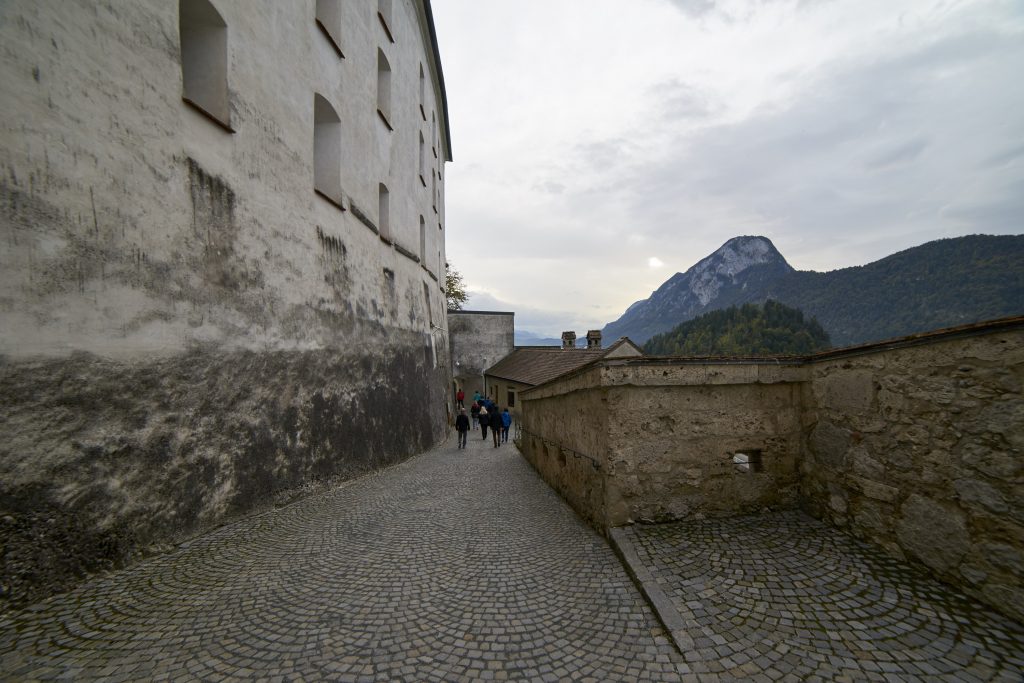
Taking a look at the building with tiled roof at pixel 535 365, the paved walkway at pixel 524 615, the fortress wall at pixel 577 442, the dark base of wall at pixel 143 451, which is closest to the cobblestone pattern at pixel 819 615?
the paved walkway at pixel 524 615

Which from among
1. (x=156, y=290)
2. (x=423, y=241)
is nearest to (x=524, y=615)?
(x=156, y=290)

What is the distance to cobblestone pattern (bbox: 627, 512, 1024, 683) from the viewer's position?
2.66 meters

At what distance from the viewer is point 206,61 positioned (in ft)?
20.9

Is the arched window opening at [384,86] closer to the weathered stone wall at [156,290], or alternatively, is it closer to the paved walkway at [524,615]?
the weathered stone wall at [156,290]

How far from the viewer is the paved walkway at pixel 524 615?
2.85 metres

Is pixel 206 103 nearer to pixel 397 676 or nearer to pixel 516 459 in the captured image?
pixel 397 676

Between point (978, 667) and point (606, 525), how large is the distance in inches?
113

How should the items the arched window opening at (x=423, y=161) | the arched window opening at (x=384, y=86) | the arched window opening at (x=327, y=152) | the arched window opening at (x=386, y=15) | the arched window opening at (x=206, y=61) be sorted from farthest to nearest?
the arched window opening at (x=423, y=161)
the arched window opening at (x=384, y=86)
the arched window opening at (x=386, y=15)
the arched window opening at (x=327, y=152)
the arched window opening at (x=206, y=61)

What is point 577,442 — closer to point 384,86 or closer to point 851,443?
point 851,443

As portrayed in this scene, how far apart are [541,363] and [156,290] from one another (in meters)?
20.1

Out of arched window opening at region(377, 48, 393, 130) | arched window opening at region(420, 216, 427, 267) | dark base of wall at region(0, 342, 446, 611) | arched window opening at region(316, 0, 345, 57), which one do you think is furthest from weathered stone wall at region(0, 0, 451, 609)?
arched window opening at region(420, 216, 427, 267)

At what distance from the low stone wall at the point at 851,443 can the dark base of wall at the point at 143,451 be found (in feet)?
15.9

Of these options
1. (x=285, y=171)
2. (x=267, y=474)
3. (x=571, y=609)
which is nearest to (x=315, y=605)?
(x=571, y=609)

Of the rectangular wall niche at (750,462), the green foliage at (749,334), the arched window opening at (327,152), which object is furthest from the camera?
the green foliage at (749,334)
